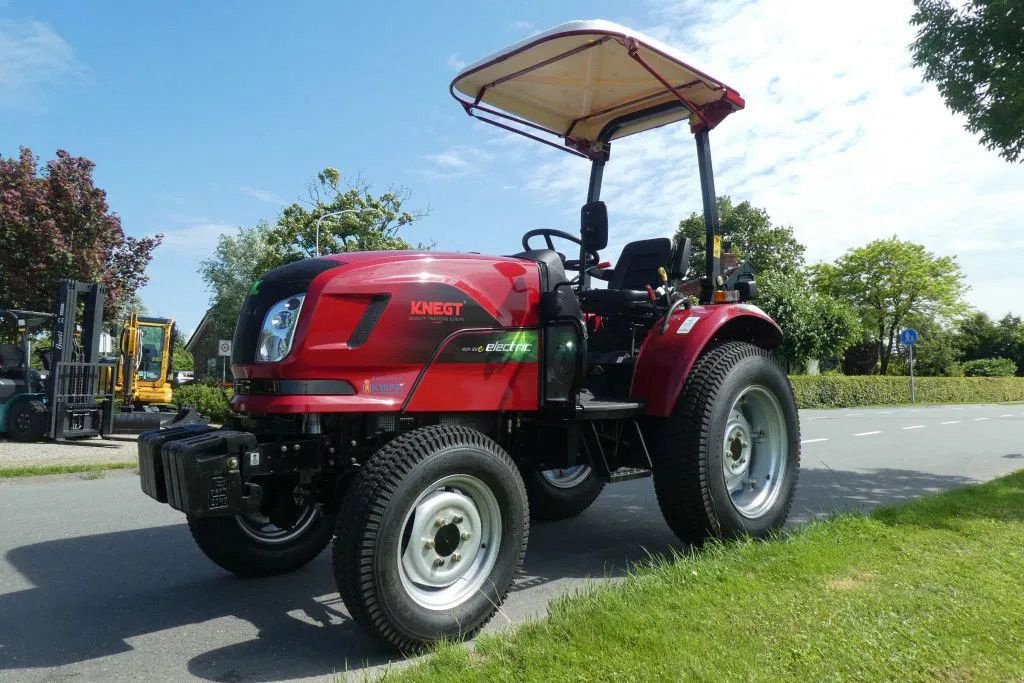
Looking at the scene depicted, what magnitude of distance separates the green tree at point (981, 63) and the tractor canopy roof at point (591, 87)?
4.35m

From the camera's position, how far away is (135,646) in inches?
129

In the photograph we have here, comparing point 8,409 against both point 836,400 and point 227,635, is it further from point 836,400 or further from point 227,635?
point 836,400

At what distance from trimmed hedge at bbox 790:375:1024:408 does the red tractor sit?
22.0 metres

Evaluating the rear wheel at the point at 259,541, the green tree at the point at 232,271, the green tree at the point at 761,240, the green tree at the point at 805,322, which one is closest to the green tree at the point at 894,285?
the green tree at the point at 761,240

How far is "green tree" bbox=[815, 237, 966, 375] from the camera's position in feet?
153

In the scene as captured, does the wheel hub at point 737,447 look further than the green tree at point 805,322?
No

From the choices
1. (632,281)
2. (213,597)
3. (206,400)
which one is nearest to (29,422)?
(206,400)

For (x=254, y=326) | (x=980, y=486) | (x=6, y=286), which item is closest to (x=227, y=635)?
(x=254, y=326)

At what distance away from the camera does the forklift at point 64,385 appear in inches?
481

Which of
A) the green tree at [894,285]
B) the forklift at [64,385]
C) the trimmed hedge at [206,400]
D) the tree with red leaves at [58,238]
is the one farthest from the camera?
the green tree at [894,285]

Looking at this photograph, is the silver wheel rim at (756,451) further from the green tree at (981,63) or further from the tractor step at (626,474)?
the green tree at (981,63)

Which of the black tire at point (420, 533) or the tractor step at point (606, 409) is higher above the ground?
the tractor step at point (606, 409)

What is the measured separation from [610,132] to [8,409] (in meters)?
12.0

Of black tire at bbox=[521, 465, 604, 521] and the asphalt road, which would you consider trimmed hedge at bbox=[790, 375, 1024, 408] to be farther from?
the asphalt road
